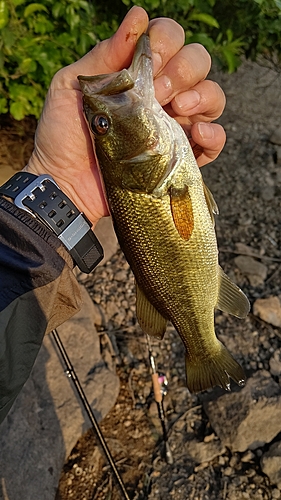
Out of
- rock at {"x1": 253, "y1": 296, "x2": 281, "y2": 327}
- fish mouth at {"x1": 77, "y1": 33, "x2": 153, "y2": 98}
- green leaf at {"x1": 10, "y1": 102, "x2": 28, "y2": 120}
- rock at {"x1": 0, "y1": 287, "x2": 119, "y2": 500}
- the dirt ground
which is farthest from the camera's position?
rock at {"x1": 253, "y1": 296, "x2": 281, "y2": 327}

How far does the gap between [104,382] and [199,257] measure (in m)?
1.69

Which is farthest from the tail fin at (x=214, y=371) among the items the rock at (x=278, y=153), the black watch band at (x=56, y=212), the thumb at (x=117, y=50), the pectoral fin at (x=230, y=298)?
A: the rock at (x=278, y=153)

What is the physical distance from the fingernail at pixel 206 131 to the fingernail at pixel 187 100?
0.29 feet

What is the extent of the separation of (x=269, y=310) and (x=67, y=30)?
2580mm

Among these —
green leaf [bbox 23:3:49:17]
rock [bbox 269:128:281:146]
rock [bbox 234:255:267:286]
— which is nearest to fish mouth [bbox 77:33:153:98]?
green leaf [bbox 23:3:49:17]

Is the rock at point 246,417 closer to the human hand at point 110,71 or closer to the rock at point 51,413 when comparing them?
the rock at point 51,413

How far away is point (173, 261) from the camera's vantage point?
187 cm

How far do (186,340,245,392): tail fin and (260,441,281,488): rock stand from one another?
1.13m

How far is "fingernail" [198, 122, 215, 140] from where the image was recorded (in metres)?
1.99

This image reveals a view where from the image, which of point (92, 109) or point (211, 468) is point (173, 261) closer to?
point (92, 109)

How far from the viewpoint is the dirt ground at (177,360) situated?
2996 mm

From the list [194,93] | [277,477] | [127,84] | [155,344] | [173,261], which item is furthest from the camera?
[155,344]

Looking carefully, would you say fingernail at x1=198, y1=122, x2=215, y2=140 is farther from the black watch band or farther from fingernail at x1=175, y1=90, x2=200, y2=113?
the black watch band

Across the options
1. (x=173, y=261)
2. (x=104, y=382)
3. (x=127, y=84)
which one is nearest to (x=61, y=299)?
(x=173, y=261)
